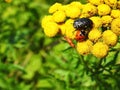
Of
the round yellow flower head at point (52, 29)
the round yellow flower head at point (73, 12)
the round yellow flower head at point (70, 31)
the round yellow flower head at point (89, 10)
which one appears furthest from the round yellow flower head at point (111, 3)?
the round yellow flower head at point (52, 29)

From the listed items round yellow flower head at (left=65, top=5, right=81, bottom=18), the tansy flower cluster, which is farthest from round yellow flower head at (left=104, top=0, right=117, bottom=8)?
round yellow flower head at (left=65, top=5, right=81, bottom=18)

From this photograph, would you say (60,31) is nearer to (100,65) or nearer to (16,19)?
(100,65)

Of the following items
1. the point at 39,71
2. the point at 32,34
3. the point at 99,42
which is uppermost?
the point at 99,42

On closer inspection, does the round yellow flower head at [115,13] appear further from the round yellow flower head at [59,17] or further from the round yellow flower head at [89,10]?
the round yellow flower head at [59,17]

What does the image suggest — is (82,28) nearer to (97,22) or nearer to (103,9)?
(97,22)

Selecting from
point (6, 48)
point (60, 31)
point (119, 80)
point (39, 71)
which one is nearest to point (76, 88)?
point (119, 80)

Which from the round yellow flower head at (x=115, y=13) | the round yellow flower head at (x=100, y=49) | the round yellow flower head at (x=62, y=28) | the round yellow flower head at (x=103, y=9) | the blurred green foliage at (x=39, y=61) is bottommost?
the blurred green foliage at (x=39, y=61)

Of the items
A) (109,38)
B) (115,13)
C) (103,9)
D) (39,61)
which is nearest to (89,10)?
(103,9)
